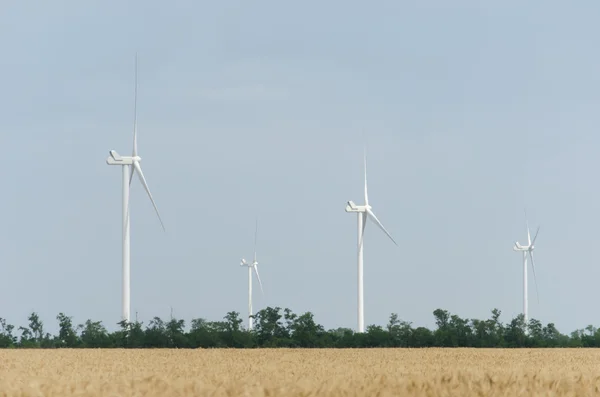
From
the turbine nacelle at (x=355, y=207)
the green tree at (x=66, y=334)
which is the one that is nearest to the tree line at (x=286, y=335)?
the green tree at (x=66, y=334)

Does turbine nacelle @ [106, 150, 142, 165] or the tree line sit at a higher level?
turbine nacelle @ [106, 150, 142, 165]

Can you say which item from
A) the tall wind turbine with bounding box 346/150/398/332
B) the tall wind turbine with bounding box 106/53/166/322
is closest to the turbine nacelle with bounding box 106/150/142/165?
the tall wind turbine with bounding box 106/53/166/322

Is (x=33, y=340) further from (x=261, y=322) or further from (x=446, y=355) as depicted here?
(x=446, y=355)

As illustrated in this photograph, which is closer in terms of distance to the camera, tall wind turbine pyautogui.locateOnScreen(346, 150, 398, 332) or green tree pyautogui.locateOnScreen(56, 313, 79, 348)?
green tree pyautogui.locateOnScreen(56, 313, 79, 348)

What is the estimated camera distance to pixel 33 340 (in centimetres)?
5444

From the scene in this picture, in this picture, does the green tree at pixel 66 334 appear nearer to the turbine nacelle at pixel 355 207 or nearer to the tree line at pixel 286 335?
the tree line at pixel 286 335

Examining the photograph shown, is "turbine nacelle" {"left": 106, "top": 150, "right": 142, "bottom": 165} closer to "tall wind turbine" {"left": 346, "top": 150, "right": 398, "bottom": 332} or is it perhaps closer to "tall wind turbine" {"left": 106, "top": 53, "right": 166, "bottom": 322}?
"tall wind turbine" {"left": 106, "top": 53, "right": 166, "bottom": 322}

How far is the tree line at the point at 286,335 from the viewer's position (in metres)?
50.1

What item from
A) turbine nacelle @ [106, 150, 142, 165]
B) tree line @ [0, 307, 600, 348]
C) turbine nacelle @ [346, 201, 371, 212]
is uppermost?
turbine nacelle @ [106, 150, 142, 165]

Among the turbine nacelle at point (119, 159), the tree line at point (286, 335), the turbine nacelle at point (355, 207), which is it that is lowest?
the tree line at point (286, 335)

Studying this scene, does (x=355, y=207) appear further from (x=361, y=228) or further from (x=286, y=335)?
(x=286, y=335)

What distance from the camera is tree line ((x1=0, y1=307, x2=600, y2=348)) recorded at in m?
50.1

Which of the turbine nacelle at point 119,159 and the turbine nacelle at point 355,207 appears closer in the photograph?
the turbine nacelle at point 119,159

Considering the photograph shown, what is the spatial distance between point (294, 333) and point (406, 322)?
6.03 meters
